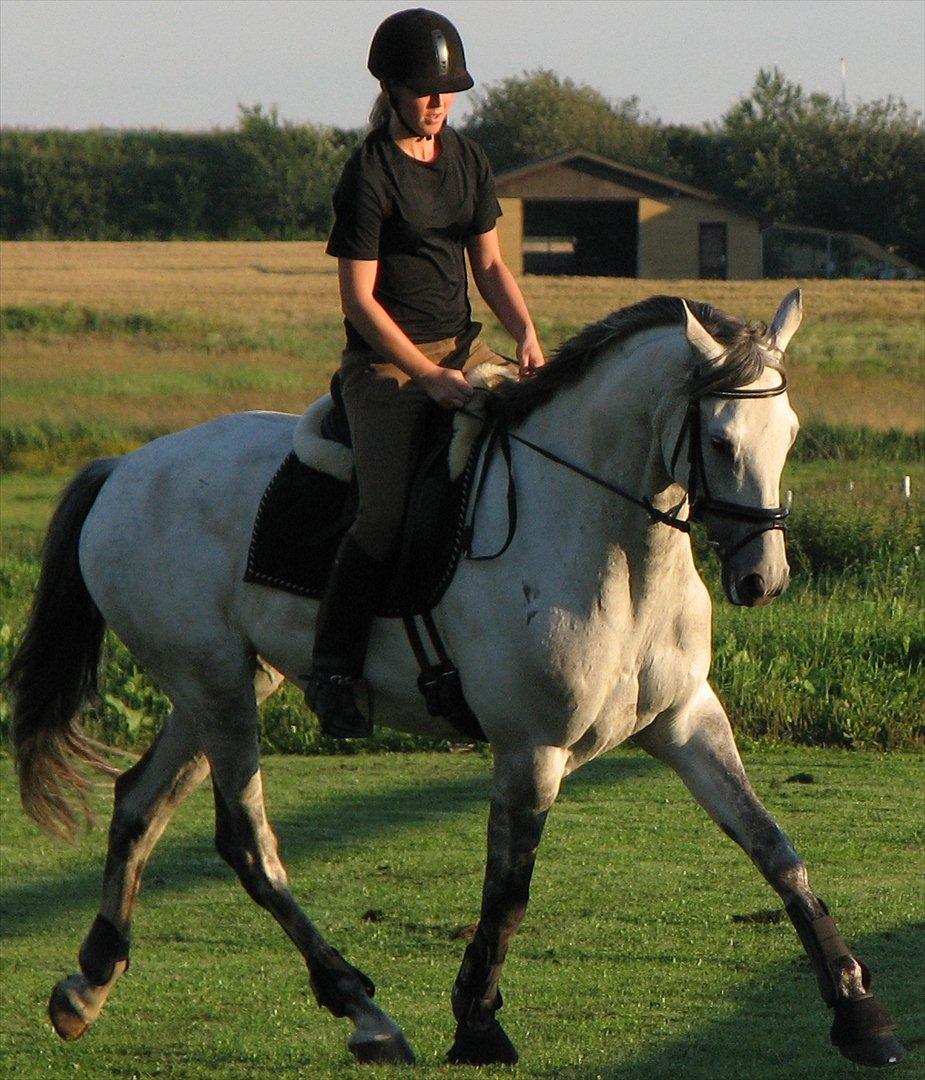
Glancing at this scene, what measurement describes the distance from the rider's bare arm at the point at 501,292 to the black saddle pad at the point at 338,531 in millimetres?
443

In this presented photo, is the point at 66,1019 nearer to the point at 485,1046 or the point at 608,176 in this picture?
the point at 485,1046

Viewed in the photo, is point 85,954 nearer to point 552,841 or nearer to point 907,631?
→ point 552,841

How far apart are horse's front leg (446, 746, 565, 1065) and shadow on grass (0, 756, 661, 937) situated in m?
2.20

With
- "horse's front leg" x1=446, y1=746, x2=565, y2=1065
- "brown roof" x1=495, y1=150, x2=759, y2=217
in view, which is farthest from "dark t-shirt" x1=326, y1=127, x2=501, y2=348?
"brown roof" x1=495, y1=150, x2=759, y2=217

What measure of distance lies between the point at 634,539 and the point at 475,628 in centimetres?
47

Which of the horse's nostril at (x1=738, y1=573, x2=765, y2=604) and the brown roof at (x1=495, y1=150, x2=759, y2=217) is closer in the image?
the horse's nostril at (x1=738, y1=573, x2=765, y2=604)

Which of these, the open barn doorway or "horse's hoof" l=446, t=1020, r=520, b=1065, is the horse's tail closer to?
"horse's hoof" l=446, t=1020, r=520, b=1065

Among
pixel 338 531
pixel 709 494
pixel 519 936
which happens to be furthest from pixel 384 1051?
pixel 709 494

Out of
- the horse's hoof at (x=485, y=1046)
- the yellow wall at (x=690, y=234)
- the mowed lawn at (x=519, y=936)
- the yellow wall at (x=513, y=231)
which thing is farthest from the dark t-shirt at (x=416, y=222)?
the yellow wall at (x=690, y=234)

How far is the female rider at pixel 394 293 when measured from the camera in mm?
4672

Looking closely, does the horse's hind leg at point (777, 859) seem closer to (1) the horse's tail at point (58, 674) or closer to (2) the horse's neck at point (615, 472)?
(2) the horse's neck at point (615, 472)

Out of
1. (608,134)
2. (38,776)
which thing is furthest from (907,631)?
(608,134)

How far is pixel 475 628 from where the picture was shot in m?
4.58

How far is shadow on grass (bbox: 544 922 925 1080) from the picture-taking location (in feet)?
15.0
